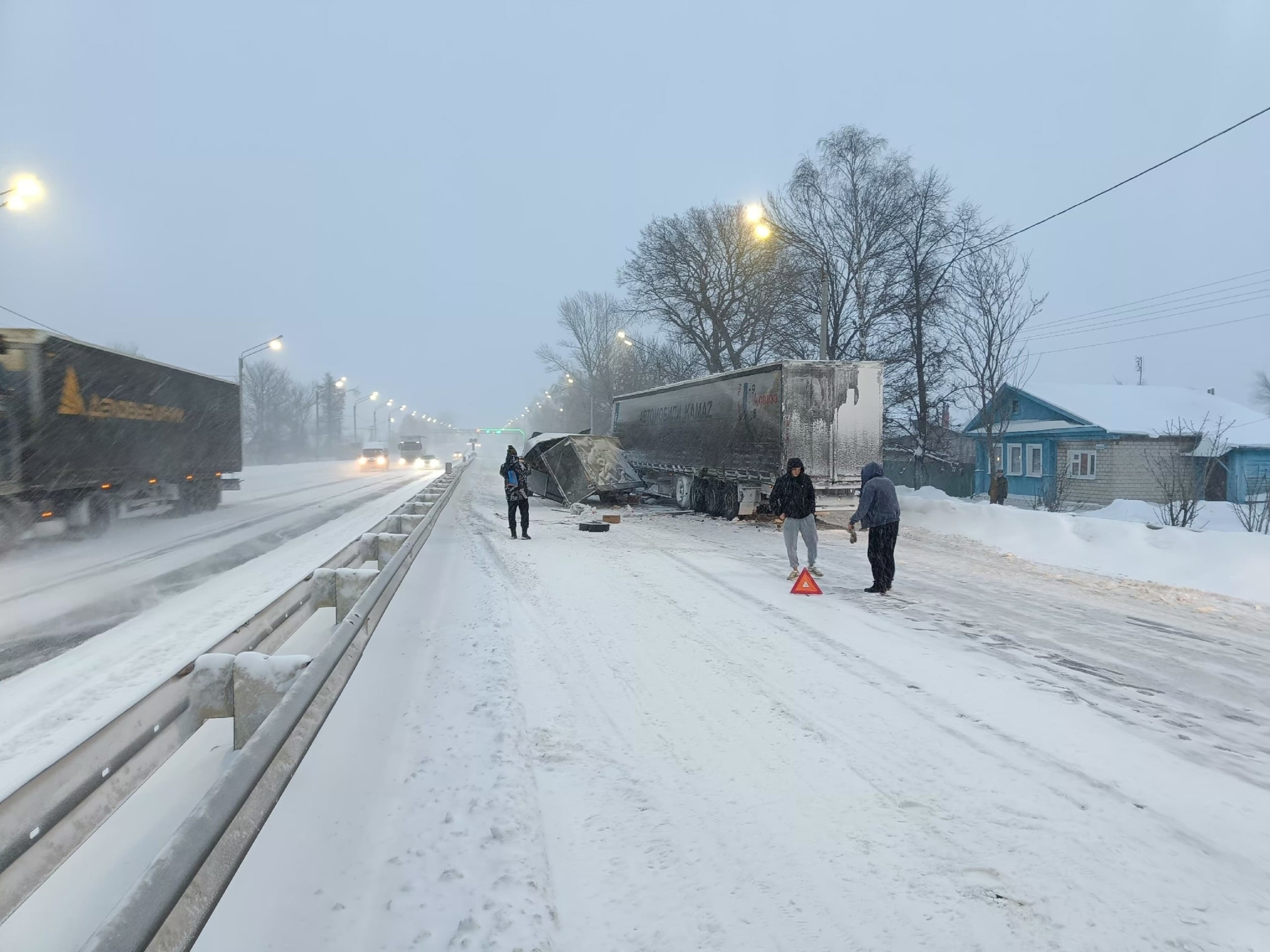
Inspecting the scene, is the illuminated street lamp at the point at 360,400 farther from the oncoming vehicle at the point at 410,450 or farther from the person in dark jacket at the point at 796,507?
the person in dark jacket at the point at 796,507

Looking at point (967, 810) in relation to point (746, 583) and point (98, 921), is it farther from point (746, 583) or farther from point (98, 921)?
point (746, 583)

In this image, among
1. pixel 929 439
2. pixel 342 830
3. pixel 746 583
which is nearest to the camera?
pixel 342 830

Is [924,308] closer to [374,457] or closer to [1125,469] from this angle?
[1125,469]

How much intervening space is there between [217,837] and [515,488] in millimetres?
12458

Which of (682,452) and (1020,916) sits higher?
(682,452)

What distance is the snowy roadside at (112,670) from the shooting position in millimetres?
4453

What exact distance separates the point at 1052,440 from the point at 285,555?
32.9m

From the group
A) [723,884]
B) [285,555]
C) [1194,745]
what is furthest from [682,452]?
[723,884]

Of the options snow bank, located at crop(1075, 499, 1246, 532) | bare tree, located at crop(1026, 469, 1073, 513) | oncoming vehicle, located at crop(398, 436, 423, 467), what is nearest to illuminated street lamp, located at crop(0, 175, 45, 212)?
snow bank, located at crop(1075, 499, 1246, 532)

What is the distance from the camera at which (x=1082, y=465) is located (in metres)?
32.1

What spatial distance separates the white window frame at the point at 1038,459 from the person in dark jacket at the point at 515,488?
2877 cm

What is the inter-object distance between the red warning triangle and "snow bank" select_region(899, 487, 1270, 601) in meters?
5.31

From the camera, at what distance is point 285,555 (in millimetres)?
12188

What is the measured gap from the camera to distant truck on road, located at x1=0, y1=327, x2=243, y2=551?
12.6 m
